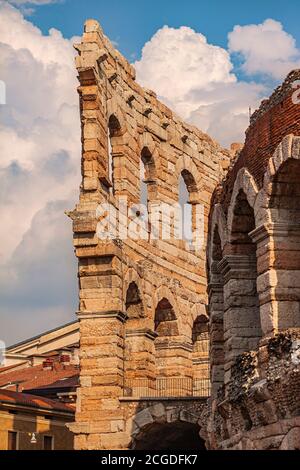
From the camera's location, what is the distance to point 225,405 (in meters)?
17.8

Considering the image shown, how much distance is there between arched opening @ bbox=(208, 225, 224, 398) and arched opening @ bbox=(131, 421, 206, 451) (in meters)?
6.36

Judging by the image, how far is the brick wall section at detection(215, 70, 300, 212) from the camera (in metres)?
17.9

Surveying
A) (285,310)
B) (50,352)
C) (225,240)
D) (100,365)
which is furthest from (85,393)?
(50,352)

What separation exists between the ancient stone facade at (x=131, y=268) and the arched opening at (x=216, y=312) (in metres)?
5.73

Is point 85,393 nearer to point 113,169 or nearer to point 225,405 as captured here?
point 113,169

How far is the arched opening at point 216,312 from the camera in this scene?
20953 mm

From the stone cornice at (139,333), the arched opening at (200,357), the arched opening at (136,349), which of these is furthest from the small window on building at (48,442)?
the stone cornice at (139,333)

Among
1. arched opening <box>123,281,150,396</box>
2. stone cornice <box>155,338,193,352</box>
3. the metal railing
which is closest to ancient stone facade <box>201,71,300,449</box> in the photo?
the metal railing

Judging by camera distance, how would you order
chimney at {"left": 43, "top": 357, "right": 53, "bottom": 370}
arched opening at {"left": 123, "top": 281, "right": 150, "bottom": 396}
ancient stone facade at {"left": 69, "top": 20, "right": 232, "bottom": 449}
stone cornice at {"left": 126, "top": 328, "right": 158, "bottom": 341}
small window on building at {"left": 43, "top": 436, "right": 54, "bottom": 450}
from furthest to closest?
1. chimney at {"left": 43, "top": 357, "right": 53, "bottom": 370}
2. small window on building at {"left": 43, "top": 436, "right": 54, "bottom": 450}
3. stone cornice at {"left": 126, "top": 328, "right": 158, "bottom": 341}
4. arched opening at {"left": 123, "top": 281, "right": 150, "bottom": 396}
5. ancient stone facade at {"left": 69, "top": 20, "right": 232, "bottom": 449}

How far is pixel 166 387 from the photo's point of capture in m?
30.3

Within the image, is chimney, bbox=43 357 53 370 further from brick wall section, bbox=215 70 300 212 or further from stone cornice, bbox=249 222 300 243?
stone cornice, bbox=249 222 300 243

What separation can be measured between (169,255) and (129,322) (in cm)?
350

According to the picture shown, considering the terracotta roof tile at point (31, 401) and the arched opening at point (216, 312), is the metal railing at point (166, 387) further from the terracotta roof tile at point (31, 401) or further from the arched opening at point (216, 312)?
the arched opening at point (216, 312)
